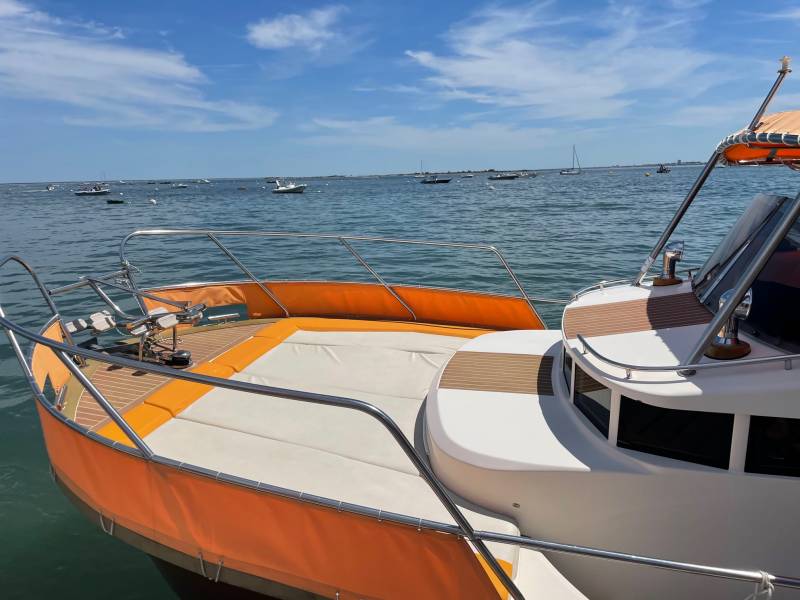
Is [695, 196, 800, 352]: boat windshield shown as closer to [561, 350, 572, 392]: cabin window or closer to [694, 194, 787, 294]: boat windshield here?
[694, 194, 787, 294]: boat windshield

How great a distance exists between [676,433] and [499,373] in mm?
1386

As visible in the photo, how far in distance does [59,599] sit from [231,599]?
161cm

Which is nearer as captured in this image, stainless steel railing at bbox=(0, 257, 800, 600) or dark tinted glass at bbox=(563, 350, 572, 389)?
stainless steel railing at bbox=(0, 257, 800, 600)

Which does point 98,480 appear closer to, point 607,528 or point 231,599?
point 231,599

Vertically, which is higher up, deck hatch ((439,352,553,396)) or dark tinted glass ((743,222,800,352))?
dark tinted glass ((743,222,800,352))

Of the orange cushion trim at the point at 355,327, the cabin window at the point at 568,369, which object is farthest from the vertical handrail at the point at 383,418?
the orange cushion trim at the point at 355,327

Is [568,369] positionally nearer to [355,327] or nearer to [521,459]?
[521,459]

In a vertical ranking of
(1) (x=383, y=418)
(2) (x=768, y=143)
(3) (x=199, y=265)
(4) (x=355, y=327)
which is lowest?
(3) (x=199, y=265)

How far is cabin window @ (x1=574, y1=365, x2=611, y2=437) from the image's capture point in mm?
2785

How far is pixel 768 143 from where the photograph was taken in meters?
2.52

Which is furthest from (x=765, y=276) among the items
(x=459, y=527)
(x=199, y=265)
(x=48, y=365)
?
(x=199, y=265)

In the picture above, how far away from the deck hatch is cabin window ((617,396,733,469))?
0.81 metres

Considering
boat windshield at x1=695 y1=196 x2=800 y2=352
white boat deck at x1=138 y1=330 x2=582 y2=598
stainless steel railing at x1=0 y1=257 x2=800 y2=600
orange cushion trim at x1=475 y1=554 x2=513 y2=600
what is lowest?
orange cushion trim at x1=475 y1=554 x2=513 y2=600

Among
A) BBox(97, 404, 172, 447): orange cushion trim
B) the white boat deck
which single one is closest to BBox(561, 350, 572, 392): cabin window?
the white boat deck
